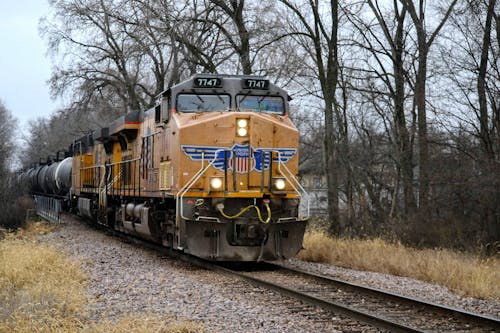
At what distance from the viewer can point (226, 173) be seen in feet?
37.1

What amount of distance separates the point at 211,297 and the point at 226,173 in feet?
10.4

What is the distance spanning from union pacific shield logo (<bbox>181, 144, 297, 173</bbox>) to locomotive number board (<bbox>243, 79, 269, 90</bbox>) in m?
1.27

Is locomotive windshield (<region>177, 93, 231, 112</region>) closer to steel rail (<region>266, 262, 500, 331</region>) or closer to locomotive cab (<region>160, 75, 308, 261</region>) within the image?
locomotive cab (<region>160, 75, 308, 261</region>)

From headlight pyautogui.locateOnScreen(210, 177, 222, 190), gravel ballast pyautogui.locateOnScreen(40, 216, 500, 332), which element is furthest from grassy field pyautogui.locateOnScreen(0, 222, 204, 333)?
headlight pyautogui.locateOnScreen(210, 177, 222, 190)

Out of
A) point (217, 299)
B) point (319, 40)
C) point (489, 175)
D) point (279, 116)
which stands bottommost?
point (217, 299)

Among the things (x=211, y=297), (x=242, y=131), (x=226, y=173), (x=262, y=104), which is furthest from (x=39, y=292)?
(x=262, y=104)

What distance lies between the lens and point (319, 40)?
1975 cm

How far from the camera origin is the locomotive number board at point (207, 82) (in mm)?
12078

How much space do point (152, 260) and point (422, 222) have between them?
7813 mm

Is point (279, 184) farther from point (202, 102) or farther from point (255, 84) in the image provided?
point (202, 102)

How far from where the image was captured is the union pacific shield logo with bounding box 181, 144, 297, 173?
37.9ft

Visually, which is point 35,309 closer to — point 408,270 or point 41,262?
point 41,262

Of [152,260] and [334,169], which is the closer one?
[152,260]

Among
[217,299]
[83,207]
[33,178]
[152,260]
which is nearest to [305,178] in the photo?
[33,178]
